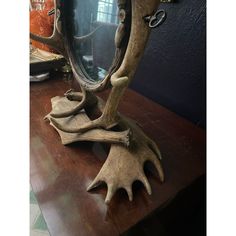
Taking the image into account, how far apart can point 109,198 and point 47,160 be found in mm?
235

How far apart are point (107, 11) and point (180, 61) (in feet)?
1.38

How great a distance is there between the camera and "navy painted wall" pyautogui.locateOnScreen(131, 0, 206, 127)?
0.79 meters

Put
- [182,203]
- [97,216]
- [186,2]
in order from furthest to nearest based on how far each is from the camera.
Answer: [186,2] → [182,203] → [97,216]

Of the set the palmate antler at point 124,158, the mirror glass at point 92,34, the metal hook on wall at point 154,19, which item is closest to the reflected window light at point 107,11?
the mirror glass at point 92,34

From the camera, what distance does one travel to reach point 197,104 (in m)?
0.86

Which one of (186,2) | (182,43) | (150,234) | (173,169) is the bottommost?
(150,234)

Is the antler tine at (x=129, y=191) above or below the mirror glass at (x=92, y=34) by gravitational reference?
below

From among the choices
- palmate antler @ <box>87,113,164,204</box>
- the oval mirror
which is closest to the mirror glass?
the oval mirror

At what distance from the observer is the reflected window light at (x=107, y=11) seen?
52cm

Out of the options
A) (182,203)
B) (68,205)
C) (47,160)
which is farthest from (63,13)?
(182,203)

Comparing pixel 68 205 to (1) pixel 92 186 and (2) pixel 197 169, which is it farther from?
(2) pixel 197 169

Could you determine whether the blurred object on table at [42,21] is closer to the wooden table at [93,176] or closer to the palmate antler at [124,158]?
the wooden table at [93,176]

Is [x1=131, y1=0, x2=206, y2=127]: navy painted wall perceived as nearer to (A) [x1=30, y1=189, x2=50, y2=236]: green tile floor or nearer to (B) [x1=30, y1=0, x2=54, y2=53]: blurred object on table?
(B) [x1=30, y1=0, x2=54, y2=53]: blurred object on table

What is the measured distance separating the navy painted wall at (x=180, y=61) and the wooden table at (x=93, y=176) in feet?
0.29
